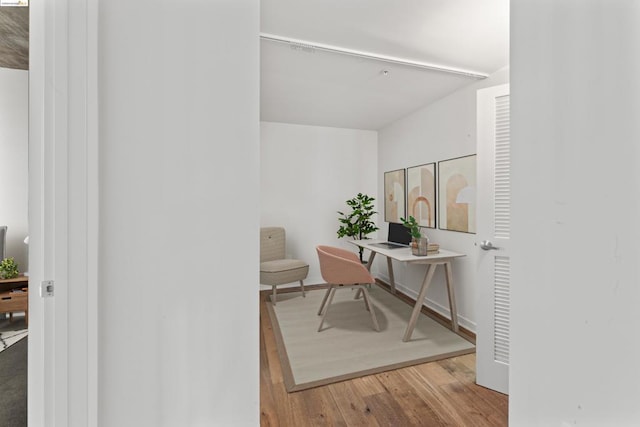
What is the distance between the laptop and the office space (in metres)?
2.72

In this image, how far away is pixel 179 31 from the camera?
868 mm

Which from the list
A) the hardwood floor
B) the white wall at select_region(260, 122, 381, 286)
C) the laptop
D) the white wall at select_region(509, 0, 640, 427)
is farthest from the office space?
the white wall at select_region(260, 122, 381, 286)

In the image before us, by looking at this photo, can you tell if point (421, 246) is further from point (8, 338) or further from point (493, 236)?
point (8, 338)

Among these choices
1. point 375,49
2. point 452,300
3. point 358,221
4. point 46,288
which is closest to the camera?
point 46,288

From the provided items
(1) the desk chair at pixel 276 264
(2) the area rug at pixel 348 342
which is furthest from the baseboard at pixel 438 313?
(1) the desk chair at pixel 276 264

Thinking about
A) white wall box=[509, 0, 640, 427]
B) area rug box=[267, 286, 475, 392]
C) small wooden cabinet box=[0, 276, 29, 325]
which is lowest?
area rug box=[267, 286, 475, 392]

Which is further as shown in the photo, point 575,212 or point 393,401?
point 393,401

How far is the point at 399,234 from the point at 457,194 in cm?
87

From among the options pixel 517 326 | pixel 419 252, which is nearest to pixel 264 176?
pixel 419 252

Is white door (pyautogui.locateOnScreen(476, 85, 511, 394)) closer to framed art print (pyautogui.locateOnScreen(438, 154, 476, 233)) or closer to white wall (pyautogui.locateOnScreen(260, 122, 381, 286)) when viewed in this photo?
framed art print (pyautogui.locateOnScreen(438, 154, 476, 233))

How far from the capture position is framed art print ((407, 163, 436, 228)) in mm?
3448

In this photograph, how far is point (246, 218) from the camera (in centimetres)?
97

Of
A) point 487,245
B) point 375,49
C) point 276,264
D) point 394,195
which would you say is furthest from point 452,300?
point 375,49

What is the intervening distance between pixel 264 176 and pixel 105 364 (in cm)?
356
